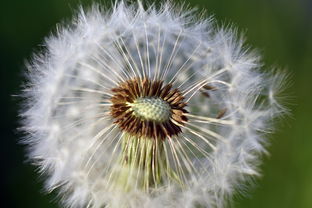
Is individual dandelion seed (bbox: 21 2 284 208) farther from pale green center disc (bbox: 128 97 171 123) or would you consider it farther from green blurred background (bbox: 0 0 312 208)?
green blurred background (bbox: 0 0 312 208)

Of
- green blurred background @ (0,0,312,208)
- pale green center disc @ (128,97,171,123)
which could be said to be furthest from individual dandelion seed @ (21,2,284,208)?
green blurred background @ (0,0,312,208)

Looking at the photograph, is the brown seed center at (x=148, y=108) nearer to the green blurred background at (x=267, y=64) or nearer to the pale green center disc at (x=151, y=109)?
the pale green center disc at (x=151, y=109)

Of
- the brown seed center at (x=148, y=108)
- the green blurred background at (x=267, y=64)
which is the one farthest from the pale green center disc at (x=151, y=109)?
the green blurred background at (x=267, y=64)

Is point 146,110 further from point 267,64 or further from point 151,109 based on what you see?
point 267,64

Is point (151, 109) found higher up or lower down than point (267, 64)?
lower down

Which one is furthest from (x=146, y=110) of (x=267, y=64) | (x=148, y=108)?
(x=267, y=64)
